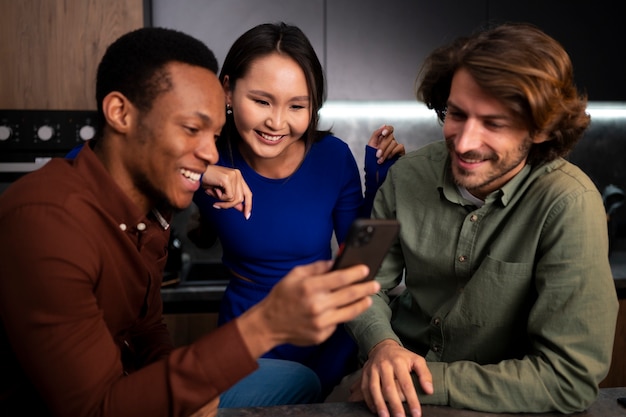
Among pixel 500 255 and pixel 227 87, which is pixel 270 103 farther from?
pixel 500 255

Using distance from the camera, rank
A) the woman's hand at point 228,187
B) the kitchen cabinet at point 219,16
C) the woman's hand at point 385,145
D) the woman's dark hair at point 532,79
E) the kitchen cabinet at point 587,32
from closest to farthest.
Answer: the woman's dark hair at point 532,79 < the woman's hand at point 228,187 < the woman's hand at point 385,145 < the kitchen cabinet at point 219,16 < the kitchen cabinet at point 587,32

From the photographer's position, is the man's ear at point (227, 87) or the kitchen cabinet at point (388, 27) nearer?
the man's ear at point (227, 87)

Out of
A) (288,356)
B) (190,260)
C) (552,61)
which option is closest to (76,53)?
(190,260)

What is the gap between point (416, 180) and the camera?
1.54m

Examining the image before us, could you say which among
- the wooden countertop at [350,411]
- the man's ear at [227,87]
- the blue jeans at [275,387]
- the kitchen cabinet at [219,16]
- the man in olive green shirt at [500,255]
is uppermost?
the kitchen cabinet at [219,16]

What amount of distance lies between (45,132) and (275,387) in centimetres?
144

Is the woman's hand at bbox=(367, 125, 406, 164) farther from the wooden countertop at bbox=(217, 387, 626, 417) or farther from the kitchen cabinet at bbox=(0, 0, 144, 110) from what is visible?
the kitchen cabinet at bbox=(0, 0, 144, 110)

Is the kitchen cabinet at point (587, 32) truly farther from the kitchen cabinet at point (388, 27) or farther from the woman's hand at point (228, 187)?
the woman's hand at point (228, 187)

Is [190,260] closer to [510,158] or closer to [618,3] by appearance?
[510,158]

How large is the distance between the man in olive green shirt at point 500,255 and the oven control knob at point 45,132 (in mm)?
1415

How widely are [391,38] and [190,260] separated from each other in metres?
1.34

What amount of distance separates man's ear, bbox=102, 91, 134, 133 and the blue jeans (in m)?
0.65

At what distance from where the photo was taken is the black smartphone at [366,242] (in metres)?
0.85

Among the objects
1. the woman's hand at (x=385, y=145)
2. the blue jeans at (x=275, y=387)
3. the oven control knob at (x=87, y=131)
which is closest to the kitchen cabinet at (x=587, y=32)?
the woman's hand at (x=385, y=145)
